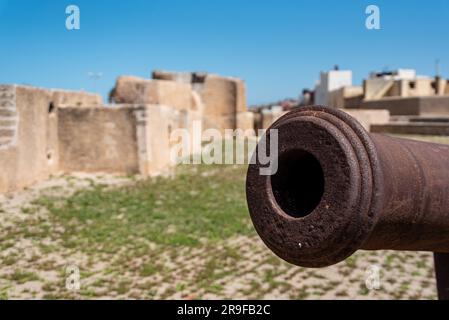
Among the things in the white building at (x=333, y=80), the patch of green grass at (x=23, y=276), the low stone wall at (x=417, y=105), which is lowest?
the patch of green grass at (x=23, y=276)

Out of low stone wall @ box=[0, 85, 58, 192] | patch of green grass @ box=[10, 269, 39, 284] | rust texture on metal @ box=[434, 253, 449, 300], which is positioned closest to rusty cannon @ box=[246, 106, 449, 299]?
rust texture on metal @ box=[434, 253, 449, 300]

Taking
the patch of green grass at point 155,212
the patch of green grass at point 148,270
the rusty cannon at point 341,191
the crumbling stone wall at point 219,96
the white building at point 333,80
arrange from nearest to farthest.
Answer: the rusty cannon at point 341,191 → the patch of green grass at point 148,270 → the patch of green grass at point 155,212 → the crumbling stone wall at point 219,96 → the white building at point 333,80

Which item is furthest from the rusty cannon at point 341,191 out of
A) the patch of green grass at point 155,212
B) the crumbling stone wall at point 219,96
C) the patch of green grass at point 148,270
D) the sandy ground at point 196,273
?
the crumbling stone wall at point 219,96

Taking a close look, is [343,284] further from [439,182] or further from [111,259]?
[439,182]

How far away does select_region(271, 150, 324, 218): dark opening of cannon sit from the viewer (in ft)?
6.41

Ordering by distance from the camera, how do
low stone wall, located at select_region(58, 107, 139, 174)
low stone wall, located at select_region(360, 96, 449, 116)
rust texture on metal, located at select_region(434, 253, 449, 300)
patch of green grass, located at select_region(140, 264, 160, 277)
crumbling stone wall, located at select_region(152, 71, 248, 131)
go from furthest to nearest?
1. low stone wall, located at select_region(360, 96, 449, 116)
2. crumbling stone wall, located at select_region(152, 71, 248, 131)
3. low stone wall, located at select_region(58, 107, 139, 174)
4. patch of green grass, located at select_region(140, 264, 160, 277)
5. rust texture on metal, located at select_region(434, 253, 449, 300)

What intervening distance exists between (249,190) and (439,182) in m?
0.83

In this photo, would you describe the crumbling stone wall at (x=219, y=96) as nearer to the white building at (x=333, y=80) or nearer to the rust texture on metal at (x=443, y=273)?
the rust texture on metal at (x=443, y=273)

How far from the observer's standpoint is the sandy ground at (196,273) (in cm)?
476

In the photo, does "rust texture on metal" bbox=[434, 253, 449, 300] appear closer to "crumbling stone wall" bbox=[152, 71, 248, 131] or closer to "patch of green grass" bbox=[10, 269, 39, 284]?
"patch of green grass" bbox=[10, 269, 39, 284]

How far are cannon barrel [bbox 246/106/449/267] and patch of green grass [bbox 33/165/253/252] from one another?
460cm

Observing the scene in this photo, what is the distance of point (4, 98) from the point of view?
8.92 metres

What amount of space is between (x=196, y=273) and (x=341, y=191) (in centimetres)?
388

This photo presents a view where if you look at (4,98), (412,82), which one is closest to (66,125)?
(4,98)
